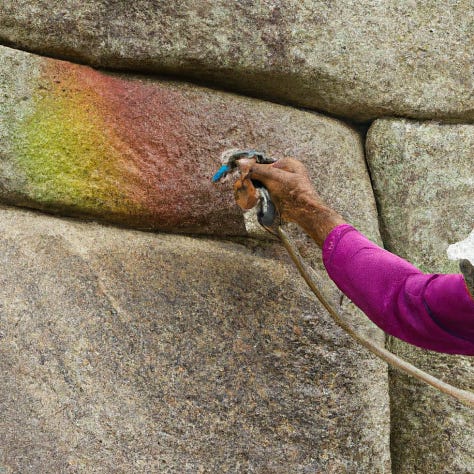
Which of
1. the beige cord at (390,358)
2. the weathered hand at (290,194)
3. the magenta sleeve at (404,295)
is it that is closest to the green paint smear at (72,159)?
the weathered hand at (290,194)

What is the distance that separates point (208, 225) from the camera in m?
1.88

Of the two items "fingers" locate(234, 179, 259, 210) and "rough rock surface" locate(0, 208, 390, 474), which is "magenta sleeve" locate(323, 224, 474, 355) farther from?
"rough rock surface" locate(0, 208, 390, 474)

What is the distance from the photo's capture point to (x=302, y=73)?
1.96 m

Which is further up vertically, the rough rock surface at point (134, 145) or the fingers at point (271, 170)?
the fingers at point (271, 170)

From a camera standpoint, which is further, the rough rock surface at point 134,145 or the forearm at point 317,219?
the rough rock surface at point 134,145

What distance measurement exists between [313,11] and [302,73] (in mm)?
166

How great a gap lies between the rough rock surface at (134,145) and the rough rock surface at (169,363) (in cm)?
7

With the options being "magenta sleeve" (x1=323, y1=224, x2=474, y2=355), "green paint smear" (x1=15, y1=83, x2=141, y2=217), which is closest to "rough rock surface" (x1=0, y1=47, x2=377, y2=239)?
"green paint smear" (x1=15, y1=83, x2=141, y2=217)

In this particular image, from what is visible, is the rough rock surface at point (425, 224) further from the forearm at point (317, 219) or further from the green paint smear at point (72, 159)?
the green paint smear at point (72, 159)

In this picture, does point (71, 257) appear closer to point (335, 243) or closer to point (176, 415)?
point (176, 415)

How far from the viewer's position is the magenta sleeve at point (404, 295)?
1.25 m

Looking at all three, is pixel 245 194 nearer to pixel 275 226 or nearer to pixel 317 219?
pixel 275 226

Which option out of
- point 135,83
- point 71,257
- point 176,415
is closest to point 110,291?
point 71,257

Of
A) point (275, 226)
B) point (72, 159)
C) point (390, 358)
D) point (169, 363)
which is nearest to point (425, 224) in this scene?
point (275, 226)
